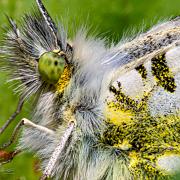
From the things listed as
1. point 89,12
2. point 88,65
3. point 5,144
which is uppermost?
point 89,12

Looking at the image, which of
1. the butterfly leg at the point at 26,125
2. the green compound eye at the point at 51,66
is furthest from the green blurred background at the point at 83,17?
the green compound eye at the point at 51,66

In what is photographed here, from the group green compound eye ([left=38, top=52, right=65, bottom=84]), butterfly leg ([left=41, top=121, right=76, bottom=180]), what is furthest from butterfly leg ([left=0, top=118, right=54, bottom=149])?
green compound eye ([left=38, top=52, right=65, bottom=84])

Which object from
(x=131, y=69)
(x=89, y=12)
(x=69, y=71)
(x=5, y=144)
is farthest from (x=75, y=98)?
(x=89, y=12)

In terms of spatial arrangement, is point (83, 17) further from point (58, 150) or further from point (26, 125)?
point (58, 150)

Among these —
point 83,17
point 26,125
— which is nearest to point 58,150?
point 26,125

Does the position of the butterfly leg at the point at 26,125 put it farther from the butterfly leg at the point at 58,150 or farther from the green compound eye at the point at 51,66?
the green compound eye at the point at 51,66

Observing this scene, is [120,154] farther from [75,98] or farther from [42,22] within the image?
[42,22]
